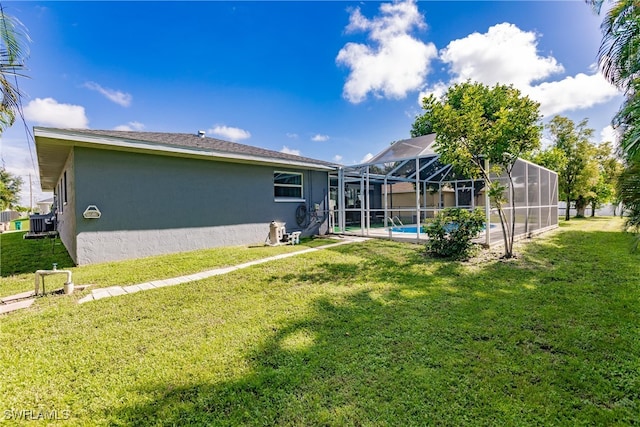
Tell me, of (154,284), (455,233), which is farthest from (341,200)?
(154,284)

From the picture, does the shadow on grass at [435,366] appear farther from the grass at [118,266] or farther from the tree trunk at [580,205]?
the tree trunk at [580,205]

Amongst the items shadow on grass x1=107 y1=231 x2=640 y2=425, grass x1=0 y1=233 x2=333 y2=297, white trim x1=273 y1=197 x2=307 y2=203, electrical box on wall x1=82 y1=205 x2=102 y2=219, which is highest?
white trim x1=273 y1=197 x2=307 y2=203

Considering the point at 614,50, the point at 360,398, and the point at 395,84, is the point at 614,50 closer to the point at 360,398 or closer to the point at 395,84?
the point at 360,398

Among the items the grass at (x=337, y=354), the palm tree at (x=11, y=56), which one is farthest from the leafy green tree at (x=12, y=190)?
the grass at (x=337, y=354)

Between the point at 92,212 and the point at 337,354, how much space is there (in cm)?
720

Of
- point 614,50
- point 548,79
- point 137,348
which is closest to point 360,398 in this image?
point 137,348

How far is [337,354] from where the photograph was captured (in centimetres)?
289

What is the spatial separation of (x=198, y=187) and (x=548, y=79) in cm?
1553

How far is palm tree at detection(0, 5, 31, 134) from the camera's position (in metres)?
3.24

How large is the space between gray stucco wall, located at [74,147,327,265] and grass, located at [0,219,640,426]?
312 cm

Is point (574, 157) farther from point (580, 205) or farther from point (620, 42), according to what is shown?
point (620, 42)

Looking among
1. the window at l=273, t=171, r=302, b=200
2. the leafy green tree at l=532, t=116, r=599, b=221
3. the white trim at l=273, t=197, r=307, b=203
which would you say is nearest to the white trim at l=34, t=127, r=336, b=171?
the window at l=273, t=171, r=302, b=200

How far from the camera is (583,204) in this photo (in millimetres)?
22922

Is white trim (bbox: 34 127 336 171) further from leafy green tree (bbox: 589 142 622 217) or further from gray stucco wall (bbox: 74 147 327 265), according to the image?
leafy green tree (bbox: 589 142 622 217)
